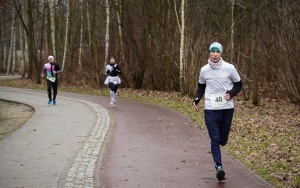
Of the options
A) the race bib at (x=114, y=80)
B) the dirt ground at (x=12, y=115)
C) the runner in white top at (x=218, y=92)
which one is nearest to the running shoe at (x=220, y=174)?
the runner in white top at (x=218, y=92)

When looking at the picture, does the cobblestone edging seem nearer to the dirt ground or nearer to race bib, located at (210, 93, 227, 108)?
race bib, located at (210, 93, 227, 108)

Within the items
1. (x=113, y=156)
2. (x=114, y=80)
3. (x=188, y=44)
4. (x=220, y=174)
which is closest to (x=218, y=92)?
(x=220, y=174)

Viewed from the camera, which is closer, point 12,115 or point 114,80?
point 12,115

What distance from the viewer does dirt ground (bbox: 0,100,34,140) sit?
48.1 ft

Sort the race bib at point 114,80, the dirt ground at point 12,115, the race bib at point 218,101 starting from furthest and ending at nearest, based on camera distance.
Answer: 1. the race bib at point 114,80
2. the dirt ground at point 12,115
3. the race bib at point 218,101

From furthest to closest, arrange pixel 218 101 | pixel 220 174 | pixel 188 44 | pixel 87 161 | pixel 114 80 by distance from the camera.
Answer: pixel 188 44
pixel 114 80
pixel 87 161
pixel 218 101
pixel 220 174

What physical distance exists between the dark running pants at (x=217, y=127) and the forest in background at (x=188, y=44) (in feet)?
35.3

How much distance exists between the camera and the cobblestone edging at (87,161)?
6.88 m

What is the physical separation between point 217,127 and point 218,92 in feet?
1.83

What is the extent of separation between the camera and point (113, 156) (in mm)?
8977

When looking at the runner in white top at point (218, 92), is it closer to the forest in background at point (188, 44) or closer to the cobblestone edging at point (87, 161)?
the cobblestone edging at point (87, 161)

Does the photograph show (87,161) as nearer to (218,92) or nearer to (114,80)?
(218,92)

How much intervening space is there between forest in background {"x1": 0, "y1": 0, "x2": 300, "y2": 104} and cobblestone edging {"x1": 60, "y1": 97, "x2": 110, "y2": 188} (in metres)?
8.56

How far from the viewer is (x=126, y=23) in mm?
29375
